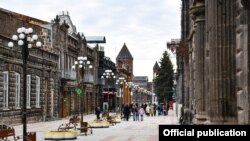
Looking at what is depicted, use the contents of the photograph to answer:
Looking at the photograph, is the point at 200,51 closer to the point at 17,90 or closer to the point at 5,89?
the point at 5,89

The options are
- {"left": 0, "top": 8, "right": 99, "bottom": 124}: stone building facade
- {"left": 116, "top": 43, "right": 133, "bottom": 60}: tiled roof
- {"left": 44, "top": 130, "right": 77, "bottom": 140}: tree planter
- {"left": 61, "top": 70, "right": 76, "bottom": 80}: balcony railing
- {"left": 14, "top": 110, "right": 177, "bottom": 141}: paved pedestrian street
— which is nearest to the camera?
{"left": 44, "top": 130, "right": 77, "bottom": 140}: tree planter

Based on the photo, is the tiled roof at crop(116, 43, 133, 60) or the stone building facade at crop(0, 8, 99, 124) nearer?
the stone building facade at crop(0, 8, 99, 124)

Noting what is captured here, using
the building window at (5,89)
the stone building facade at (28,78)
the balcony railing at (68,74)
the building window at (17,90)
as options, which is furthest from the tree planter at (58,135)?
the balcony railing at (68,74)

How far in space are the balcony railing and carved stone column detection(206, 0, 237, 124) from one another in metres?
42.1

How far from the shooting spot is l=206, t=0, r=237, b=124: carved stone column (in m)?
11.6

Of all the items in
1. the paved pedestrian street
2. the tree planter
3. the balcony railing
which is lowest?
the paved pedestrian street

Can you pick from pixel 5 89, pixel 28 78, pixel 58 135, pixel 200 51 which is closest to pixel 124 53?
pixel 28 78

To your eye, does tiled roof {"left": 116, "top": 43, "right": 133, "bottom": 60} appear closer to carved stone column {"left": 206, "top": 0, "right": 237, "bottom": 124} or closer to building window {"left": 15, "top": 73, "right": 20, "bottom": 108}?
building window {"left": 15, "top": 73, "right": 20, "bottom": 108}

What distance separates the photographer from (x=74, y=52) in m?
61.4

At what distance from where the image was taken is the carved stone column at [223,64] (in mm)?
11602

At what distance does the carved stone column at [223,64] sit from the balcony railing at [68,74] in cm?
4206

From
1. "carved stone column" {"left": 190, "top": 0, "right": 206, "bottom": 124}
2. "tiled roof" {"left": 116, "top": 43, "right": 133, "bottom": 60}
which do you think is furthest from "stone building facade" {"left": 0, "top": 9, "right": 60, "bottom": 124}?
"tiled roof" {"left": 116, "top": 43, "right": 133, "bottom": 60}

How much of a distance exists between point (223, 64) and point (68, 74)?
4476cm

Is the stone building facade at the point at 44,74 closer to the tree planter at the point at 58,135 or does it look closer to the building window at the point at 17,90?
the building window at the point at 17,90
